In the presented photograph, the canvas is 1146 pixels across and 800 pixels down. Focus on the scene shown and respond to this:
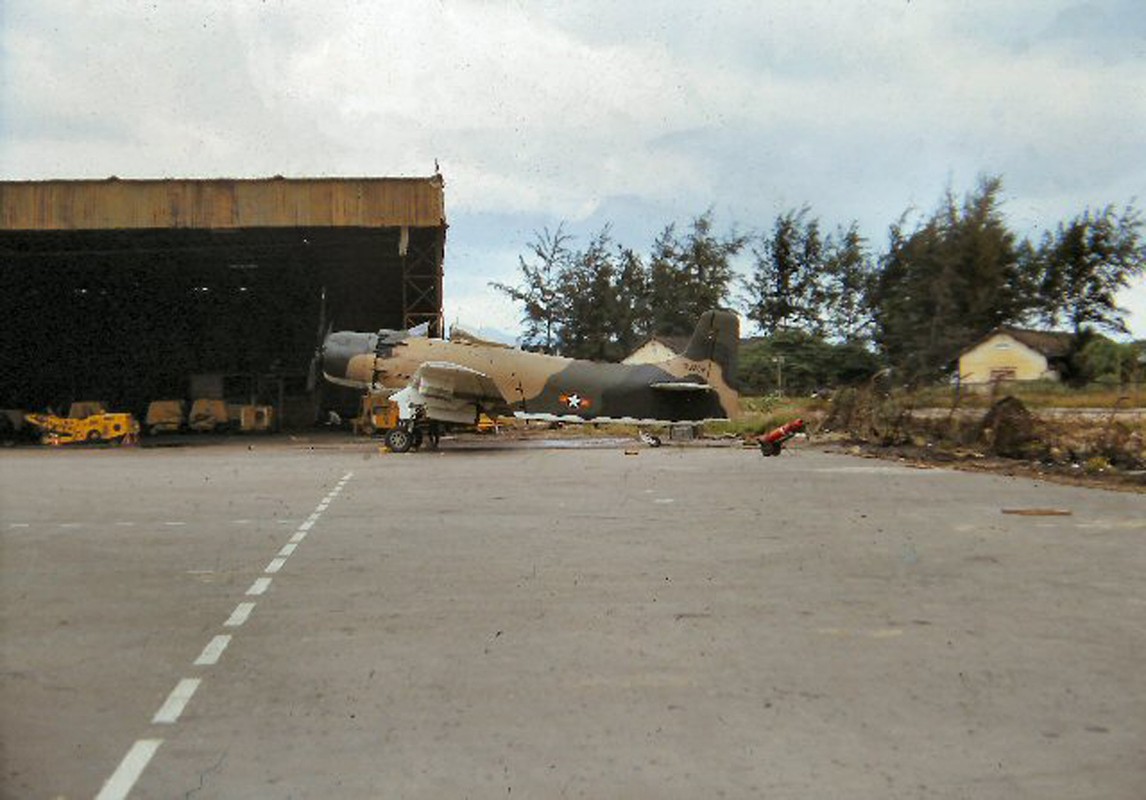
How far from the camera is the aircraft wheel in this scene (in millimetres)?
24578

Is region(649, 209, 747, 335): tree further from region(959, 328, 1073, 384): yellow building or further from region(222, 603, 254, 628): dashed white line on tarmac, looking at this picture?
region(222, 603, 254, 628): dashed white line on tarmac

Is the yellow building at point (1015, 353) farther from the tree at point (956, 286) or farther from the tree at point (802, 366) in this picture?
the tree at point (802, 366)

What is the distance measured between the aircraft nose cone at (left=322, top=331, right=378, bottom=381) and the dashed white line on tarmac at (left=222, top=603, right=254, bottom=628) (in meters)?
18.8

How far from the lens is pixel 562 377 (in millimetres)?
25672

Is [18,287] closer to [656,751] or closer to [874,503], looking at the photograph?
[874,503]

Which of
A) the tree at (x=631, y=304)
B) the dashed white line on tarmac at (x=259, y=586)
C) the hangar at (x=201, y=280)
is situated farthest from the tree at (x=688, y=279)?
the dashed white line on tarmac at (x=259, y=586)

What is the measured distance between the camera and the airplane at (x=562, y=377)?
25.4m

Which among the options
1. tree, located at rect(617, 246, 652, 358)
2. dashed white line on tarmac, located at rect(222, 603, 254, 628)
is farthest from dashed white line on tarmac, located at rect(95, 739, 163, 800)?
tree, located at rect(617, 246, 652, 358)

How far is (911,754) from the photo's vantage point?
425 cm

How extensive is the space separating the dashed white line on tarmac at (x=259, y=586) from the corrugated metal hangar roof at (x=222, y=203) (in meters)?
22.7

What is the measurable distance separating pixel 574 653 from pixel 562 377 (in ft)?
65.3

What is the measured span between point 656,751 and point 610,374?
2173 centimetres

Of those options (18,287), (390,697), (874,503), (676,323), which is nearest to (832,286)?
(676,323)

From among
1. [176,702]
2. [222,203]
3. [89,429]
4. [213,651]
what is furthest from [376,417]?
[176,702]
